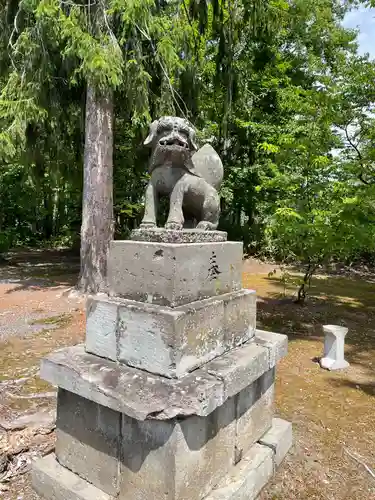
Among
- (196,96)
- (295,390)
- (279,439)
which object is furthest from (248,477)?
(196,96)

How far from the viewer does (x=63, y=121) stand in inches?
360

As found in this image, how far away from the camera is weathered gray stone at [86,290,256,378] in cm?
217

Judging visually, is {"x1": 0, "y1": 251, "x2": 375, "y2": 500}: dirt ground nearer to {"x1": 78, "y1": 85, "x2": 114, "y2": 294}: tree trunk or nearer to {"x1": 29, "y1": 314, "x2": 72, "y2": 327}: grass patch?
{"x1": 29, "y1": 314, "x2": 72, "y2": 327}: grass patch

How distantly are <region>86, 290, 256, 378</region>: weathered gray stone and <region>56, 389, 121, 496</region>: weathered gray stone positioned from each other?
1.12ft

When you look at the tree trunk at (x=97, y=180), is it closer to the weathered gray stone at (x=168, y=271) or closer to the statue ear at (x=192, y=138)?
the weathered gray stone at (x=168, y=271)

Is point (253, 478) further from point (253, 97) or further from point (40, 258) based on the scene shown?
point (40, 258)

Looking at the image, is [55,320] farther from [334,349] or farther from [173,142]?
[173,142]

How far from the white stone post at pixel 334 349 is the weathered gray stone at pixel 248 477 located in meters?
2.41

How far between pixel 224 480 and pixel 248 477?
18cm

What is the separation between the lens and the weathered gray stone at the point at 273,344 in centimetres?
286

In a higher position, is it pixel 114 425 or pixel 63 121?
pixel 63 121

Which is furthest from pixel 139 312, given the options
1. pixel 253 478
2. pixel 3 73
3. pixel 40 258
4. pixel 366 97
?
pixel 40 258

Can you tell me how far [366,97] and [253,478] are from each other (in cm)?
571

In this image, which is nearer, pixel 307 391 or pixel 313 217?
pixel 307 391
